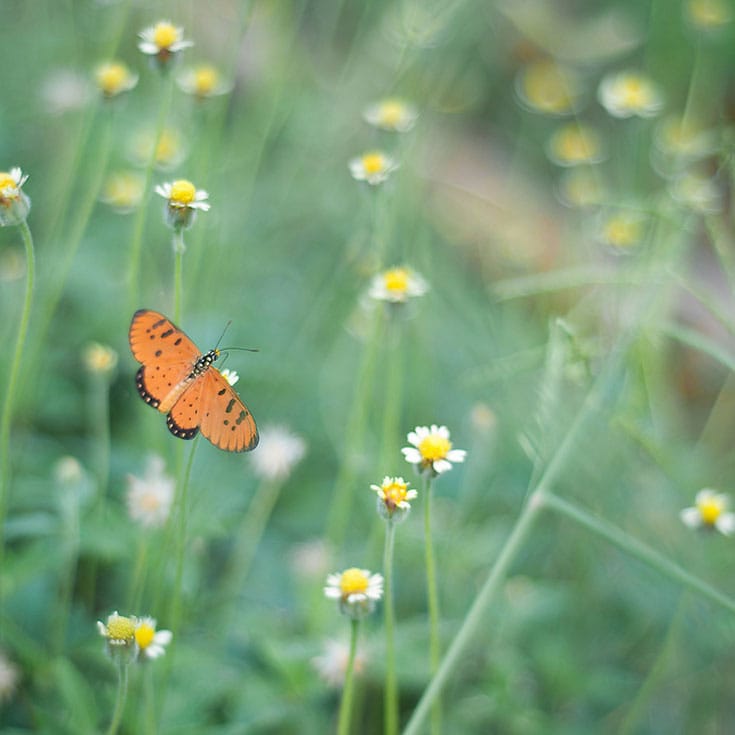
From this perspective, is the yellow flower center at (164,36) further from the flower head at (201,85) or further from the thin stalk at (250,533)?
the thin stalk at (250,533)

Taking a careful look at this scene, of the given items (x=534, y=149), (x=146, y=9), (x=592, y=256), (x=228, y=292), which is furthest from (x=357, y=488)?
(x=534, y=149)

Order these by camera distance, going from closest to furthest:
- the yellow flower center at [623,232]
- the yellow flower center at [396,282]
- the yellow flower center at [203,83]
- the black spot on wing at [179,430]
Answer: the black spot on wing at [179,430]
the yellow flower center at [396,282]
the yellow flower center at [203,83]
the yellow flower center at [623,232]

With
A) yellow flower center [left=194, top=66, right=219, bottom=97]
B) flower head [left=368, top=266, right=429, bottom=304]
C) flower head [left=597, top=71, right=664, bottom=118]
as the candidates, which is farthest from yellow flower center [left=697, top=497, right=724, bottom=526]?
yellow flower center [left=194, top=66, right=219, bottom=97]

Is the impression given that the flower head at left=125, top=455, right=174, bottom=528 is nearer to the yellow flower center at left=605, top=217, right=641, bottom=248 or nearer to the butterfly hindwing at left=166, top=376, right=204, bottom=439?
the butterfly hindwing at left=166, top=376, right=204, bottom=439

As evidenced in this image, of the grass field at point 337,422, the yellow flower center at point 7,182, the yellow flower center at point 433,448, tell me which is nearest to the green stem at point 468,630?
the grass field at point 337,422

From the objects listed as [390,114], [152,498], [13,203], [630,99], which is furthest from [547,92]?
[13,203]

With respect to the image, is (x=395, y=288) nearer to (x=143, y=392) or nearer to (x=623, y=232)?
(x=143, y=392)
